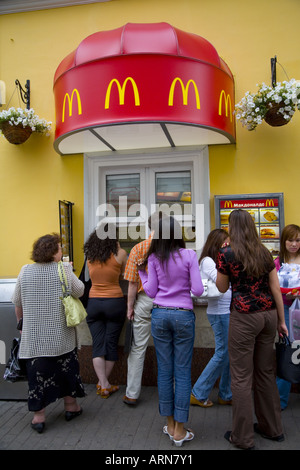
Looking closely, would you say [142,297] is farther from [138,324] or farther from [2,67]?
[2,67]

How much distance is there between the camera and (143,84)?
421cm

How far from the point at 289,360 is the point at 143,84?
2972 millimetres

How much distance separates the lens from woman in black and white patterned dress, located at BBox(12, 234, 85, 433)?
365cm

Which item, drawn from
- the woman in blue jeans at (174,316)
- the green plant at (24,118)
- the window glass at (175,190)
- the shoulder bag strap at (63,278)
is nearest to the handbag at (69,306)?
the shoulder bag strap at (63,278)

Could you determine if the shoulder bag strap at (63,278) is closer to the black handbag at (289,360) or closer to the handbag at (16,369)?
the handbag at (16,369)

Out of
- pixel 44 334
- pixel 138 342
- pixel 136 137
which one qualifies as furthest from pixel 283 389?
pixel 136 137

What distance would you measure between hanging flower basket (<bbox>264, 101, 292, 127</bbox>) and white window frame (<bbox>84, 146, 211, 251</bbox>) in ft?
2.86

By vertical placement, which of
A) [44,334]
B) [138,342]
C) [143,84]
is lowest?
[138,342]

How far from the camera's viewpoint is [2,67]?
5.91 m

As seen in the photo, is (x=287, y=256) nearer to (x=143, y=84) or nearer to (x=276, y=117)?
(x=276, y=117)

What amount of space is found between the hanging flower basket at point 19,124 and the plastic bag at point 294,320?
3780mm

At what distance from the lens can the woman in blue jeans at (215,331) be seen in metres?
3.90

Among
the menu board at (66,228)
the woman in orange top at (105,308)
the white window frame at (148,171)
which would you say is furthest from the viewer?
the white window frame at (148,171)

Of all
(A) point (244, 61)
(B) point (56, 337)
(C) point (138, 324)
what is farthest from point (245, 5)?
(B) point (56, 337)
